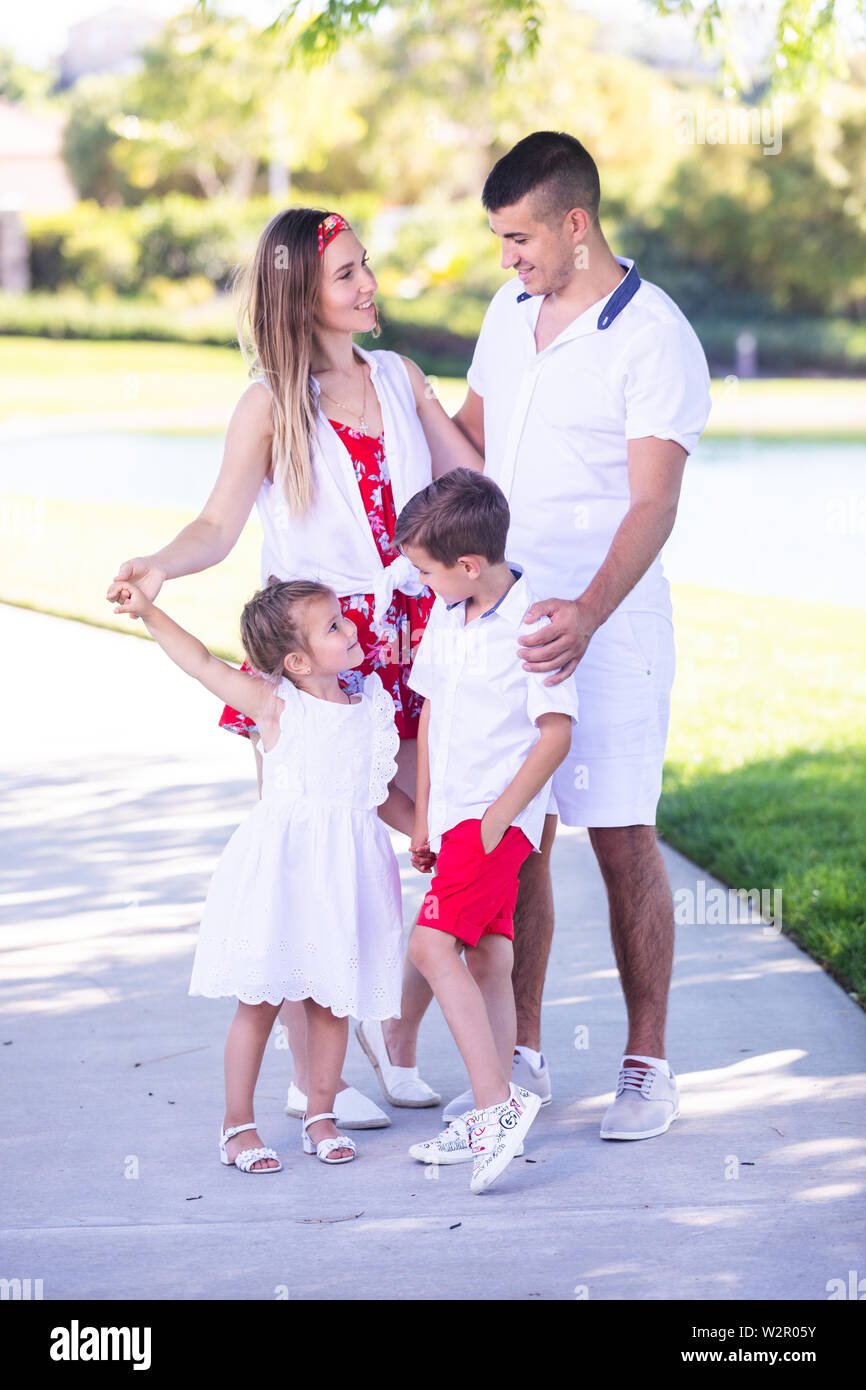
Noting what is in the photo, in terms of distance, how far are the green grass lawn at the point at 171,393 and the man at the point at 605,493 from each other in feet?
71.3

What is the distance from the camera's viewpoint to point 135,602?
323 centimetres

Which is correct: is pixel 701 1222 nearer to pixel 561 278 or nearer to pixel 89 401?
pixel 561 278

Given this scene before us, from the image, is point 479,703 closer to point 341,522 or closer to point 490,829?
point 490,829

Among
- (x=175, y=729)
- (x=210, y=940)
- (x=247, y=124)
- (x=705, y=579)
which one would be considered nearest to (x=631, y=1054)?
(x=210, y=940)

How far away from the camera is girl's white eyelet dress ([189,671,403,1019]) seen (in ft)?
10.9

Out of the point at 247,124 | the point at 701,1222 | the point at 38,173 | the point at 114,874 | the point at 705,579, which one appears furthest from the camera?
the point at 38,173

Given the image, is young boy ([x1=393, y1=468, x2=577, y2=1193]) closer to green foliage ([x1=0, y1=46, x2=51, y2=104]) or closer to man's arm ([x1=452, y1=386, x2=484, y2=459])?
man's arm ([x1=452, y1=386, x2=484, y2=459])

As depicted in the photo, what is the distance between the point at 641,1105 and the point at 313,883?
2.79ft

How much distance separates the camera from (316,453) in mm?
3504

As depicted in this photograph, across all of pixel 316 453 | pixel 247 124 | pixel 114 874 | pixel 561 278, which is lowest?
pixel 114 874

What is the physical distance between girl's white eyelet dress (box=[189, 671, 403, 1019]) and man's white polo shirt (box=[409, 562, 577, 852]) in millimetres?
160

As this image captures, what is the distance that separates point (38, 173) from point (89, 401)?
115 ft

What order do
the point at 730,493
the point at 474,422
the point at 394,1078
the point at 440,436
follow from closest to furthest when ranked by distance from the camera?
the point at 394,1078 → the point at 440,436 → the point at 474,422 → the point at 730,493

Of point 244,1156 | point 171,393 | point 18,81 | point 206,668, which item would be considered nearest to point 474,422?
point 206,668
